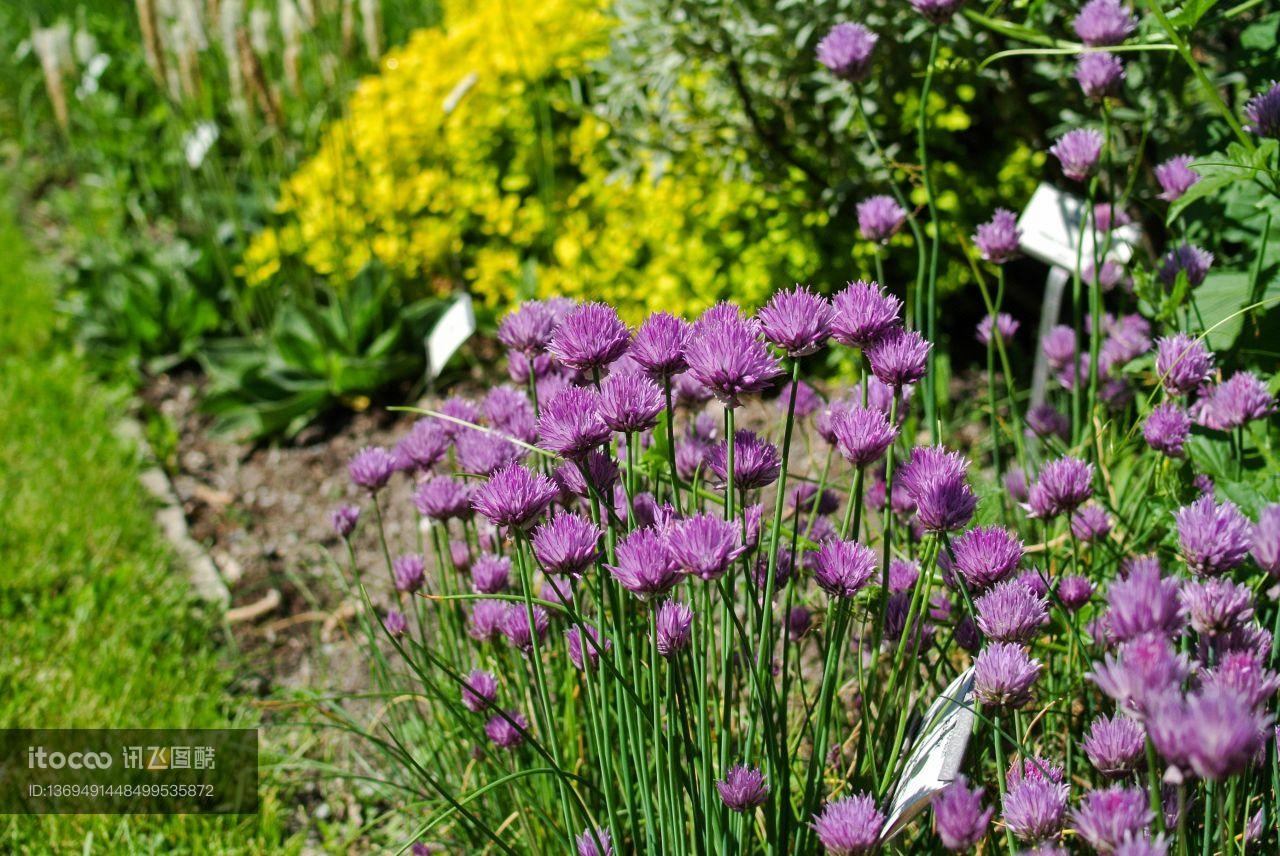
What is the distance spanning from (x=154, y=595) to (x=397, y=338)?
1.33 meters

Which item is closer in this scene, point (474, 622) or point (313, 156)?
point (474, 622)

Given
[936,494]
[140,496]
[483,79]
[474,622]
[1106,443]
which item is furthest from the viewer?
[483,79]

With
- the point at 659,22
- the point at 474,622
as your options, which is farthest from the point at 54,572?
the point at 659,22

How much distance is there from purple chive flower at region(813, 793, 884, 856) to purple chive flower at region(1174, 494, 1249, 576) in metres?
0.42

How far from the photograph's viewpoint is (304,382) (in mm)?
4008

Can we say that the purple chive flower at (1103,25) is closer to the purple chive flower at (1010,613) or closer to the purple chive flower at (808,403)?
the purple chive flower at (808,403)

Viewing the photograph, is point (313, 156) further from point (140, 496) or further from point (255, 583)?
point (255, 583)

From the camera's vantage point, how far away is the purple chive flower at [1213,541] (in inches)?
46.3

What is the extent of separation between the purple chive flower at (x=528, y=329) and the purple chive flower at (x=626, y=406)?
0.40 m

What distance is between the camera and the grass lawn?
220cm

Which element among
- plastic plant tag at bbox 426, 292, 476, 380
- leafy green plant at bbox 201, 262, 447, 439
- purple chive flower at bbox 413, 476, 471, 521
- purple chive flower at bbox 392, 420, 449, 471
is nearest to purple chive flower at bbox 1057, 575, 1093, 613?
purple chive flower at bbox 413, 476, 471, 521

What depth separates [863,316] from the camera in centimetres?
126

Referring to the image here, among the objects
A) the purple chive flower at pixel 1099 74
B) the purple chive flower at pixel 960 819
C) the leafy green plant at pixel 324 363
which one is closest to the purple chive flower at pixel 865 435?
the purple chive flower at pixel 960 819

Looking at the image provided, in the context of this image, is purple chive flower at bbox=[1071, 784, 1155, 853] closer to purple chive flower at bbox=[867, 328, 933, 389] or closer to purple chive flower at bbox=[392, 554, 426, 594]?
purple chive flower at bbox=[867, 328, 933, 389]
